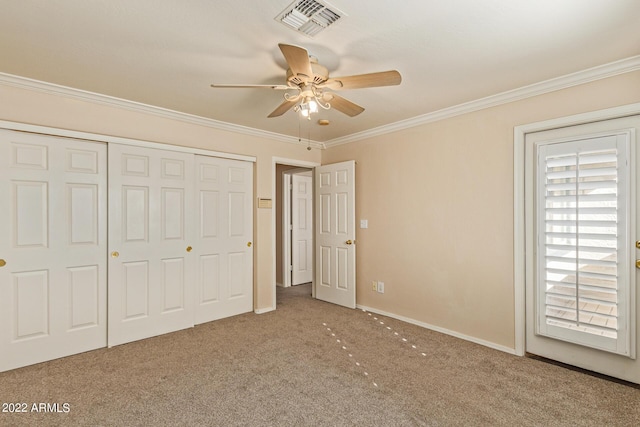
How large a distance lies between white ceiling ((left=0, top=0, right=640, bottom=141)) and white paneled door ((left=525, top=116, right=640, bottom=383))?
0.65m

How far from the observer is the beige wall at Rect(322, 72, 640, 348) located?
2.98 meters

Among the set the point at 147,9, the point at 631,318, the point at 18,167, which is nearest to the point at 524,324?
the point at 631,318

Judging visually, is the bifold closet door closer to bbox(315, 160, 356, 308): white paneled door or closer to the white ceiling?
the white ceiling

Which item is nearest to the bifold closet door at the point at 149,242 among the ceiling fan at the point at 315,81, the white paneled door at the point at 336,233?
the ceiling fan at the point at 315,81

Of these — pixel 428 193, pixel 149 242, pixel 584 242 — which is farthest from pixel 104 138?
pixel 584 242

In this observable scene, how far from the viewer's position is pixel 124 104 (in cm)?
316

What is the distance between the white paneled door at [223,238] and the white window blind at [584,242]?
3202 millimetres

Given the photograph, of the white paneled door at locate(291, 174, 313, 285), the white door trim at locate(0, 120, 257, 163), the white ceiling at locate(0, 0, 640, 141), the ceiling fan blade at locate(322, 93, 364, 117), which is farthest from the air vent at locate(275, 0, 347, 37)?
the white paneled door at locate(291, 174, 313, 285)

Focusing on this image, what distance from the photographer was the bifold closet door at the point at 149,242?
3168 millimetres

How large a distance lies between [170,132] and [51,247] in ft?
5.13

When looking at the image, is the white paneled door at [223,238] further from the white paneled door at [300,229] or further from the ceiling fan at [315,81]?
the ceiling fan at [315,81]

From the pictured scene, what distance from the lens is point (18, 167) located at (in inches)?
106

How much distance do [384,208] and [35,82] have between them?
145 inches

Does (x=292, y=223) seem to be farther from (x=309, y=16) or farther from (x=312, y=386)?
(x=309, y=16)
